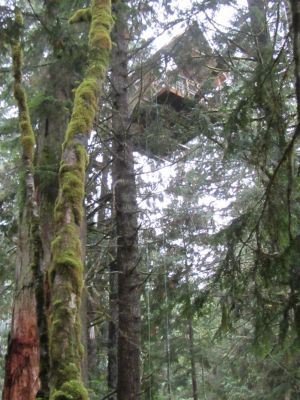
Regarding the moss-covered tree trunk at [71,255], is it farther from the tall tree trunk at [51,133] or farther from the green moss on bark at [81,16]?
the tall tree trunk at [51,133]

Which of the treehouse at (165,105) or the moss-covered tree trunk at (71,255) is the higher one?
the treehouse at (165,105)

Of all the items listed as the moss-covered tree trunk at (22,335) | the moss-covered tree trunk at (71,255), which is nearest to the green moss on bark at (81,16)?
the moss-covered tree trunk at (22,335)

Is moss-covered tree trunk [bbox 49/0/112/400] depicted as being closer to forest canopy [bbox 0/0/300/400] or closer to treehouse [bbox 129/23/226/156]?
forest canopy [bbox 0/0/300/400]

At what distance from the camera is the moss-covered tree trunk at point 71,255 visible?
6.49 feet

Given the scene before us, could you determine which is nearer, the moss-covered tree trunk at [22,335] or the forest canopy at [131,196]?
the forest canopy at [131,196]

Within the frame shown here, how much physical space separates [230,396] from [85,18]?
12119 millimetres

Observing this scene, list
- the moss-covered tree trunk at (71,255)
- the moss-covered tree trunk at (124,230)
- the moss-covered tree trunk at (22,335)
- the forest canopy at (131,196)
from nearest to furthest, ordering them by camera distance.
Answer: the moss-covered tree trunk at (71,255), the forest canopy at (131,196), the moss-covered tree trunk at (22,335), the moss-covered tree trunk at (124,230)

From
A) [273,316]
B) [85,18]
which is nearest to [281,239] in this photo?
[273,316]

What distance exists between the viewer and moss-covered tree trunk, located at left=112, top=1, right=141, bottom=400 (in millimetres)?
6656

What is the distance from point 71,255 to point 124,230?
195 inches

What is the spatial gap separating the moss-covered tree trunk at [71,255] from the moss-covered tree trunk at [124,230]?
3.44m

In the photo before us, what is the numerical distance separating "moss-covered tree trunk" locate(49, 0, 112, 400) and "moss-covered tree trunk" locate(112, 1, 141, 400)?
3444 millimetres

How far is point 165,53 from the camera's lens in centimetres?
878

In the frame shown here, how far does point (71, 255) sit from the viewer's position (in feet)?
8.02
